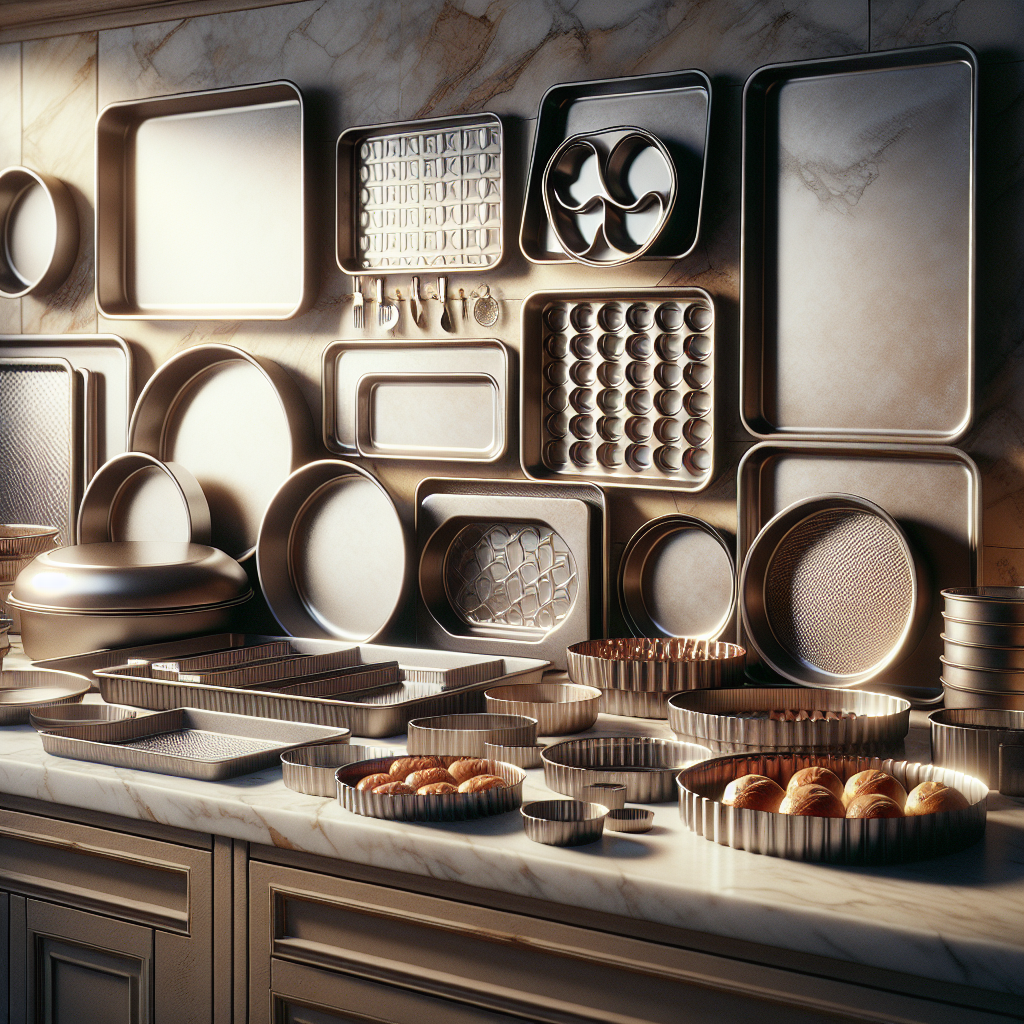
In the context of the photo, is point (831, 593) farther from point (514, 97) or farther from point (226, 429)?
point (226, 429)

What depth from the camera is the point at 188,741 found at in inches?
65.4

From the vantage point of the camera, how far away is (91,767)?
1513 mm

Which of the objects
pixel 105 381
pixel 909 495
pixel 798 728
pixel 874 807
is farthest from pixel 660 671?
pixel 105 381

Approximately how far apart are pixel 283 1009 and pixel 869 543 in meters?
1.00

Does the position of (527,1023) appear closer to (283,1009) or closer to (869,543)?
(283,1009)

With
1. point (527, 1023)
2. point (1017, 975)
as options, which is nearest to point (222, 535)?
point (527, 1023)

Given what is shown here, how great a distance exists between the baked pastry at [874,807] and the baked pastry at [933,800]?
0.05 feet

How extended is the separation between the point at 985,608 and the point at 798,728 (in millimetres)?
307

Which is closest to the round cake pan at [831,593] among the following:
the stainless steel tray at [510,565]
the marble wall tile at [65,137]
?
the stainless steel tray at [510,565]

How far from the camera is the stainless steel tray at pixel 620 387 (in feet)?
6.22

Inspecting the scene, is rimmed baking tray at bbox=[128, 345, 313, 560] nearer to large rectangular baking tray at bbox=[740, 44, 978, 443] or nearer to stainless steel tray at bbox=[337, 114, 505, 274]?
stainless steel tray at bbox=[337, 114, 505, 274]

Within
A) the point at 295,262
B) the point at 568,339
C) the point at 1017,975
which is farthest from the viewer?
the point at 295,262

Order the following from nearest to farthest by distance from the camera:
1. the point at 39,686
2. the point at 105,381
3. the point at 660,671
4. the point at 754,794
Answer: the point at 754,794, the point at 660,671, the point at 39,686, the point at 105,381

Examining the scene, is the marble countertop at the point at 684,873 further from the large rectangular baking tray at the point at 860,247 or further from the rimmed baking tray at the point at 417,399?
the rimmed baking tray at the point at 417,399
